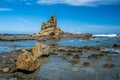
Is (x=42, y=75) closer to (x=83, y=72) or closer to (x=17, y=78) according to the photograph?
(x=17, y=78)

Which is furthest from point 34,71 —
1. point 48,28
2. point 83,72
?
point 48,28

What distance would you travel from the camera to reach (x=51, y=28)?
105000mm

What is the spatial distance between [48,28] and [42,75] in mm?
89095

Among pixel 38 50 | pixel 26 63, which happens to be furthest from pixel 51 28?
pixel 26 63

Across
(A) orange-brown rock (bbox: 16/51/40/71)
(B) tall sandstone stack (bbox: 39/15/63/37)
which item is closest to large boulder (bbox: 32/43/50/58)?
(A) orange-brown rock (bbox: 16/51/40/71)

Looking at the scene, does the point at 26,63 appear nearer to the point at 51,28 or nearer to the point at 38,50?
the point at 38,50

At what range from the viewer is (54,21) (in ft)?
349

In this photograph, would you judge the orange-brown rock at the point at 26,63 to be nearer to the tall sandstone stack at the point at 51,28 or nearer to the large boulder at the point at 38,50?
the large boulder at the point at 38,50

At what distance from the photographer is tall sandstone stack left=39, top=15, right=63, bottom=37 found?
10356 cm

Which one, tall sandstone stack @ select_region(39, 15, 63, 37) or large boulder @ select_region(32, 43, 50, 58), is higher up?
tall sandstone stack @ select_region(39, 15, 63, 37)

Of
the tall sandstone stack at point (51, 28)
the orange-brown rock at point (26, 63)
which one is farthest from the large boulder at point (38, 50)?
the tall sandstone stack at point (51, 28)

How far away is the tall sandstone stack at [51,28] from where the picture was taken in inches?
4077

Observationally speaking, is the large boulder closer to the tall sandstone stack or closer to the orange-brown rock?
the orange-brown rock

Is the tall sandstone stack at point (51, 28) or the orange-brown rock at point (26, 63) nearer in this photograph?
the orange-brown rock at point (26, 63)
